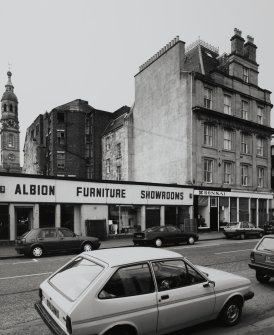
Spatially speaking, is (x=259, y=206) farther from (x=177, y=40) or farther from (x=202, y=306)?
(x=202, y=306)

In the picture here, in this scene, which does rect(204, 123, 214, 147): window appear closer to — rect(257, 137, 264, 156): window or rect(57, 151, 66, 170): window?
rect(257, 137, 264, 156): window

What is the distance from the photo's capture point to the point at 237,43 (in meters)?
Result: 36.5

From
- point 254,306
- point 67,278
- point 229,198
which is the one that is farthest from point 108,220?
point 67,278

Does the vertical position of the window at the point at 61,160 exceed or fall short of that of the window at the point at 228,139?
it falls short

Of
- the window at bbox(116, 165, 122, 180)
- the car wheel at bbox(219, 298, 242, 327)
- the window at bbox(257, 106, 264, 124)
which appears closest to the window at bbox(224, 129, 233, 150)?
the window at bbox(257, 106, 264, 124)

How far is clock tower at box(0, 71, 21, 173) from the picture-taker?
313 feet

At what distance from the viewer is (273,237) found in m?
10.0

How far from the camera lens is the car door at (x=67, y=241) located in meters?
16.5

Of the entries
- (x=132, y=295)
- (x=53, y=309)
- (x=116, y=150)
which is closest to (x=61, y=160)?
(x=116, y=150)

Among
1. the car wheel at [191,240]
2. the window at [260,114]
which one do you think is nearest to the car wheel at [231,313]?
the car wheel at [191,240]

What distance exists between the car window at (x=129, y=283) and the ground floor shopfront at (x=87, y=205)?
713 inches

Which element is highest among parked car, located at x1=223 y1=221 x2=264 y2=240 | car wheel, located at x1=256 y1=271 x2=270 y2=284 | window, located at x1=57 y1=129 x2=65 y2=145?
window, located at x1=57 y1=129 x2=65 y2=145

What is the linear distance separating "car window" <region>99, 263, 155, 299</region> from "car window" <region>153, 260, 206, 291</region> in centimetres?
20

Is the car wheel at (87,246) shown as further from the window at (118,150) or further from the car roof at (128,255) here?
the window at (118,150)
